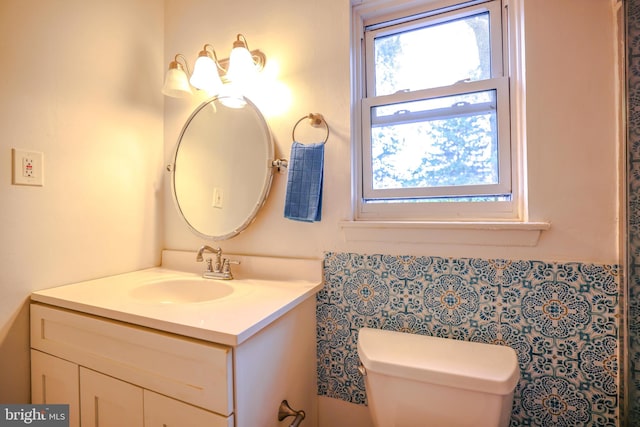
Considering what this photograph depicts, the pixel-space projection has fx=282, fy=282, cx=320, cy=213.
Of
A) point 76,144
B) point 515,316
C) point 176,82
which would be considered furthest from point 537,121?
point 76,144

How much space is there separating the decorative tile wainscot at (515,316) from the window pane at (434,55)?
2.19 feet

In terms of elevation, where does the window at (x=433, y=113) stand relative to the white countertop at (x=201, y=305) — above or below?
above

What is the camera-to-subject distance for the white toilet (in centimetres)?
71

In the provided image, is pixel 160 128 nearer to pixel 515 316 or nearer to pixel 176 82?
pixel 176 82

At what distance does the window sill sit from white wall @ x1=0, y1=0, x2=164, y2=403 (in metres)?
0.99

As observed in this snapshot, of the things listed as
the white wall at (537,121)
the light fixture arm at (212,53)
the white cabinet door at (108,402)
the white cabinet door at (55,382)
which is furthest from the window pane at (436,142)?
the white cabinet door at (55,382)

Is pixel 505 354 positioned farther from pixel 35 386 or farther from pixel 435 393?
pixel 35 386

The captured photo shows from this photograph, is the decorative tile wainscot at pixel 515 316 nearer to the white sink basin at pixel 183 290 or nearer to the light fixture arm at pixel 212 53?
the white sink basin at pixel 183 290

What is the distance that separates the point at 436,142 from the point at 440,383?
773 mm

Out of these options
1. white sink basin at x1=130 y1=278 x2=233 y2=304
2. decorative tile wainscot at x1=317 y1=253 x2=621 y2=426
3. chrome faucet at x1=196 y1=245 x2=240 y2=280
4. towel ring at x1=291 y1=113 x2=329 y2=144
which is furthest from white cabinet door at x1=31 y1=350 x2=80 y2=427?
towel ring at x1=291 y1=113 x2=329 y2=144

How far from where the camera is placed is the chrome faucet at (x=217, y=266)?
1173 mm

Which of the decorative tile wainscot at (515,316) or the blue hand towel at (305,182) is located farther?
the blue hand towel at (305,182)

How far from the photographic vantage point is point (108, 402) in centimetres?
82

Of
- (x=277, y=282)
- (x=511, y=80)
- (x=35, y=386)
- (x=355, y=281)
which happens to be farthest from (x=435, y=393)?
(x=35, y=386)
